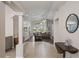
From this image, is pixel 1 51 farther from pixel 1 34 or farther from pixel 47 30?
pixel 47 30

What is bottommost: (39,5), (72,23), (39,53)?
(39,53)

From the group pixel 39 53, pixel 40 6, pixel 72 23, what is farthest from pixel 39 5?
pixel 72 23

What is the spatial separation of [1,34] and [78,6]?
3.25 metres

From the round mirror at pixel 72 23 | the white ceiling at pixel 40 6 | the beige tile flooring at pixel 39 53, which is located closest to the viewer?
the round mirror at pixel 72 23

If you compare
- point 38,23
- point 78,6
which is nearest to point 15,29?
point 78,6

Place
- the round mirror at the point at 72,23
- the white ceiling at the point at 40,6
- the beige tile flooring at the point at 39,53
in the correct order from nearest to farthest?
the round mirror at the point at 72,23 < the beige tile flooring at the point at 39,53 < the white ceiling at the point at 40,6

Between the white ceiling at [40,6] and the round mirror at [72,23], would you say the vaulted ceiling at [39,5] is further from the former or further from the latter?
the round mirror at [72,23]

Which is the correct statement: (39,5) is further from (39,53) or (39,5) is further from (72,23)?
(72,23)

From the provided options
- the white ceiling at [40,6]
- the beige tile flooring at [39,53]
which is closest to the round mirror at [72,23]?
the white ceiling at [40,6]

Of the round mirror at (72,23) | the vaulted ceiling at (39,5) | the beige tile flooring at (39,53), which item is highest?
the vaulted ceiling at (39,5)

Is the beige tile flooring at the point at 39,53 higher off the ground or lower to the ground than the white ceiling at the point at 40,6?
lower

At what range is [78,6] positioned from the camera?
4.55m

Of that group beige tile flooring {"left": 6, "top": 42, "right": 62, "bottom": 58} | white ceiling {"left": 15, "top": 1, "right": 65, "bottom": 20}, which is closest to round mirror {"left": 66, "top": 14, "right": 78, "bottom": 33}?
white ceiling {"left": 15, "top": 1, "right": 65, "bottom": 20}

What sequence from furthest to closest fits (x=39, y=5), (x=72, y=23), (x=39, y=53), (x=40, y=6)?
1. (x=40, y=6)
2. (x=39, y=5)
3. (x=39, y=53)
4. (x=72, y=23)
